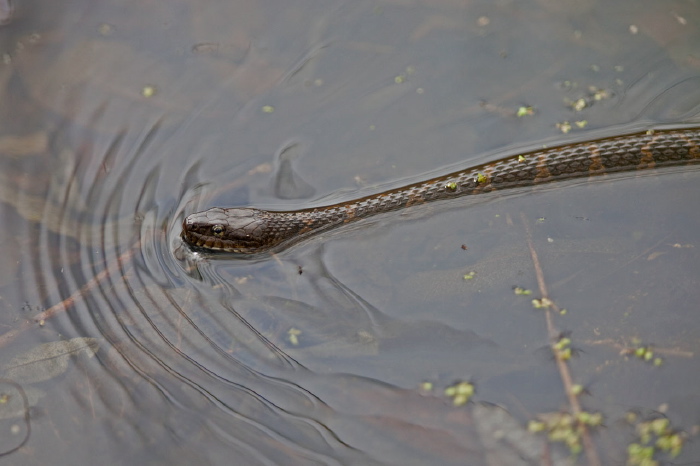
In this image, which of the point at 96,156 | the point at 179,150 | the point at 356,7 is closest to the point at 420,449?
the point at 179,150

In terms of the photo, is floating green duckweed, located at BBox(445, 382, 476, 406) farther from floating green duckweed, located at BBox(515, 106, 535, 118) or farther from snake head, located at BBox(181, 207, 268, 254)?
floating green duckweed, located at BBox(515, 106, 535, 118)

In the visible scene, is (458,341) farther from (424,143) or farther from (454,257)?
(424,143)

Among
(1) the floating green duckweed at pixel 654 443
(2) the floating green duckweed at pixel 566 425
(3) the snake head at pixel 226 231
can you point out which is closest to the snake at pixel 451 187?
(3) the snake head at pixel 226 231

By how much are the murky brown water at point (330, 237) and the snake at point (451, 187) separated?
0.11m

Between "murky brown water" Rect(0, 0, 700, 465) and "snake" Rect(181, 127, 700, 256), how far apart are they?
0.37 feet

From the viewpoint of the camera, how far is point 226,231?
4512mm

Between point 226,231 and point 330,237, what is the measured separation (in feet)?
2.47

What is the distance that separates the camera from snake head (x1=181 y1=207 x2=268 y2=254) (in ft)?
14.7

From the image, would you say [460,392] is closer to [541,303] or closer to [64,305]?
[541,303]

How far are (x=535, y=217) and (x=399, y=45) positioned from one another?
1979 millimetres

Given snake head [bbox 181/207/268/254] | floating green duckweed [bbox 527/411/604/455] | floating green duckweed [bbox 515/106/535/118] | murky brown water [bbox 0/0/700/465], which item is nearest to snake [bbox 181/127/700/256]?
snake head [bbox 181/207/268/254]

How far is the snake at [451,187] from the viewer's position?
178 inches

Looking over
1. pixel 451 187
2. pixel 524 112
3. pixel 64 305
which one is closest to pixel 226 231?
pixel 64 305

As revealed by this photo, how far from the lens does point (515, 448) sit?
3434 millimetres
